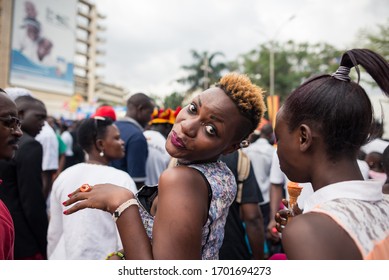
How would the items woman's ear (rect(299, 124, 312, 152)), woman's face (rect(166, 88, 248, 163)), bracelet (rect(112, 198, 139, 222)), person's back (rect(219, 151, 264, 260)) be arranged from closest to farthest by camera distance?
woman's ear (rect(299, 124, 312, 152)) → bracelet (rect(112, 198, 139, 222)) → woman's face (rect(166, 88, 248, 163)) → person's back (rect(219, 151, 264, 260))

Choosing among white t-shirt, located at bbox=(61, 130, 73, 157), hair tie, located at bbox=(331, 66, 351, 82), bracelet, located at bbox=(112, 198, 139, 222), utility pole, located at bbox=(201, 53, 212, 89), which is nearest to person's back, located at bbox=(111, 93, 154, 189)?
bracelet, located at bbox=(112, 198, 139, 222)

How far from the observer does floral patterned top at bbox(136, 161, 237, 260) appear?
1.50m

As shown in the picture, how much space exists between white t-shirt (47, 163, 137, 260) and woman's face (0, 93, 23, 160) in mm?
725

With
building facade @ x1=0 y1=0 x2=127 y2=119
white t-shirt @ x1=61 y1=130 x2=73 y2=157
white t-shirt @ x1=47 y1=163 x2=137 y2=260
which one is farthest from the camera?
building facade @ x1=0 y1=0 x2=127 y2=119

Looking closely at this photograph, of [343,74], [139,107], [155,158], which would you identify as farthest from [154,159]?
[343,74]

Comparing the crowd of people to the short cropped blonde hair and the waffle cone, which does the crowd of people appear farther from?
the waffle cone

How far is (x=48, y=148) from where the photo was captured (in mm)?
5156

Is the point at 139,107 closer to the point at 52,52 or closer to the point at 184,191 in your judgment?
the point at 184,191

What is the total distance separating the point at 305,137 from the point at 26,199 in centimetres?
257

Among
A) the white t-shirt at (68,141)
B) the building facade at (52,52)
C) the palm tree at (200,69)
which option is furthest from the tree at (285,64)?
the white t-shirt at (68,141)

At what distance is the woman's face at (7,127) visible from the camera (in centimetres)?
200

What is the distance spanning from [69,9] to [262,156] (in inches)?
1753
